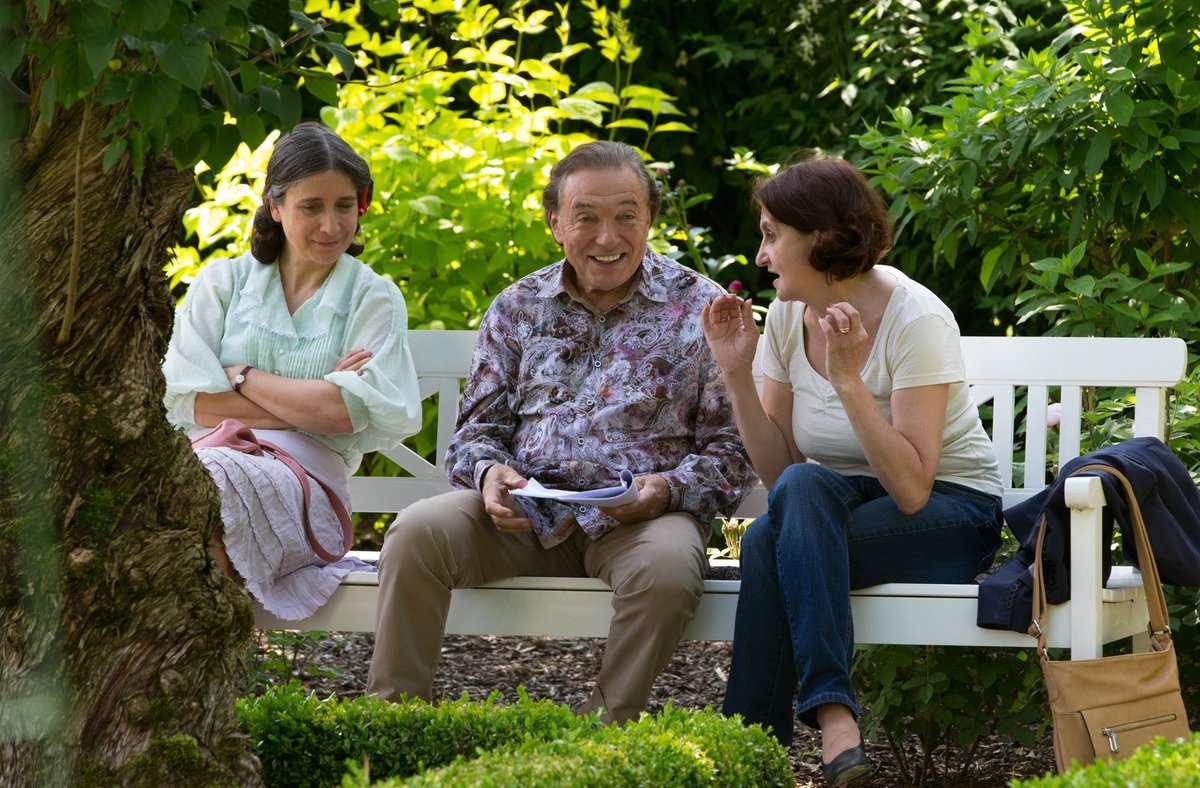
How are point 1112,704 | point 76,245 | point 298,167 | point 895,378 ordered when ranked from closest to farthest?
point 76,245
point 1112,704
point 895,378
point 298,167

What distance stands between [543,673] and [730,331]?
1.86 metres

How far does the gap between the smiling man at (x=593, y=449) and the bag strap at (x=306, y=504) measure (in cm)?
24

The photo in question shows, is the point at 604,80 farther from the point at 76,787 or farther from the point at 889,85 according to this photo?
the point at 76,787

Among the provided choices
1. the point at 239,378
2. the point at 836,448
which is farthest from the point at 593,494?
the point at 239,378

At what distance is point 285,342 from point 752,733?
1.66m

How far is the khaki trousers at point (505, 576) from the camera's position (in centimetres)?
317

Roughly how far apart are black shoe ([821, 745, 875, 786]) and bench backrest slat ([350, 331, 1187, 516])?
3.45 feet

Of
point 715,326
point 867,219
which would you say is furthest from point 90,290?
point 867,219

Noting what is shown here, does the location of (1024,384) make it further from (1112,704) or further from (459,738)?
(459,738)

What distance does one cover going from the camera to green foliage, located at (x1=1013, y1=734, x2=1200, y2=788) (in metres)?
1.87

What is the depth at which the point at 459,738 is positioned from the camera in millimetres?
2562

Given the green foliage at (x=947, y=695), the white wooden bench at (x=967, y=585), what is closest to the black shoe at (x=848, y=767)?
the white wooden bench at (x=967, y=585)

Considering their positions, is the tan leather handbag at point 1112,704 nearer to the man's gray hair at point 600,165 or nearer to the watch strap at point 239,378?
the man's gray hair at point 600,165

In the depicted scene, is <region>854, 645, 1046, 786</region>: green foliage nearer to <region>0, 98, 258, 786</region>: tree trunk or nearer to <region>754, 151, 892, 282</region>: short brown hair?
<region>754, 151, 892, 282</region>: short brown hair
